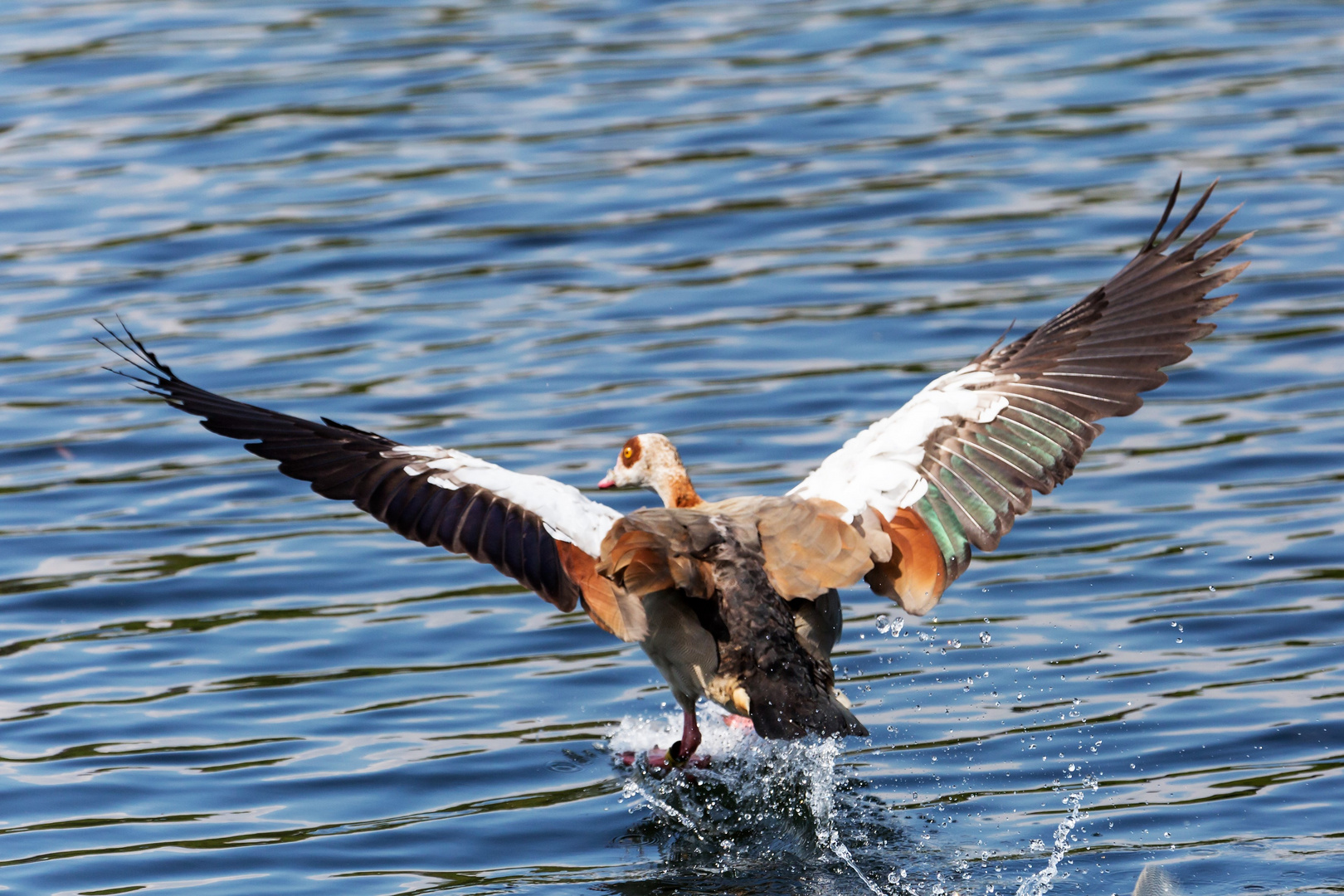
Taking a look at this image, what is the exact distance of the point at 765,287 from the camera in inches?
508

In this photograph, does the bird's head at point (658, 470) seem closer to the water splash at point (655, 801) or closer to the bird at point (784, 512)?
the bird at point (784, 512)

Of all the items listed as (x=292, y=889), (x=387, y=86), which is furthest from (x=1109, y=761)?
(x=387, y=86)

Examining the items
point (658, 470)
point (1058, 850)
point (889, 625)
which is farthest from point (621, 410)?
point (1058, 850)

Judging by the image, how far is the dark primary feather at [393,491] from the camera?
23.1 ft

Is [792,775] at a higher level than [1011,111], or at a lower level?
lower

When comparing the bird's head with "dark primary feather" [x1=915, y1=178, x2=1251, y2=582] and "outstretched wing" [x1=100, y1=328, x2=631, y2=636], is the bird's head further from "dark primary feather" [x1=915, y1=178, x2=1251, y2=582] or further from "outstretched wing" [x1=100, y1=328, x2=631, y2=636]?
"dark primary feather" [x1=915, y1=178, x2=1251, y2=582]


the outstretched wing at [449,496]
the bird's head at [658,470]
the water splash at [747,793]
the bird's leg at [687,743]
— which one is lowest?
the water splash at [747,793]

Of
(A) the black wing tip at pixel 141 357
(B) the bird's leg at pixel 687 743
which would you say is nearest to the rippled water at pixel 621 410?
(B) the bird's leg at pixel 687 743

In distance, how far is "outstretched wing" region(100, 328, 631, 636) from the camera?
7.03 meters

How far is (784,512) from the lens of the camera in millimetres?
7113

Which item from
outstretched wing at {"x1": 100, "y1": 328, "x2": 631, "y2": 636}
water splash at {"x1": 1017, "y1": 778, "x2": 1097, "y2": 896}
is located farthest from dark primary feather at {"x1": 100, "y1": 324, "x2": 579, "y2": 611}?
water splash at {"x1": 1017, "y1": 778, "x2": 1097, "y2": 896}

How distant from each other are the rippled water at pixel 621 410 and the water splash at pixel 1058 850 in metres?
0.03

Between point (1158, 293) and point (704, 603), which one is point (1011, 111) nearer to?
point (1158, 293)

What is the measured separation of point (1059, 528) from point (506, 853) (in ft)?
12.5
